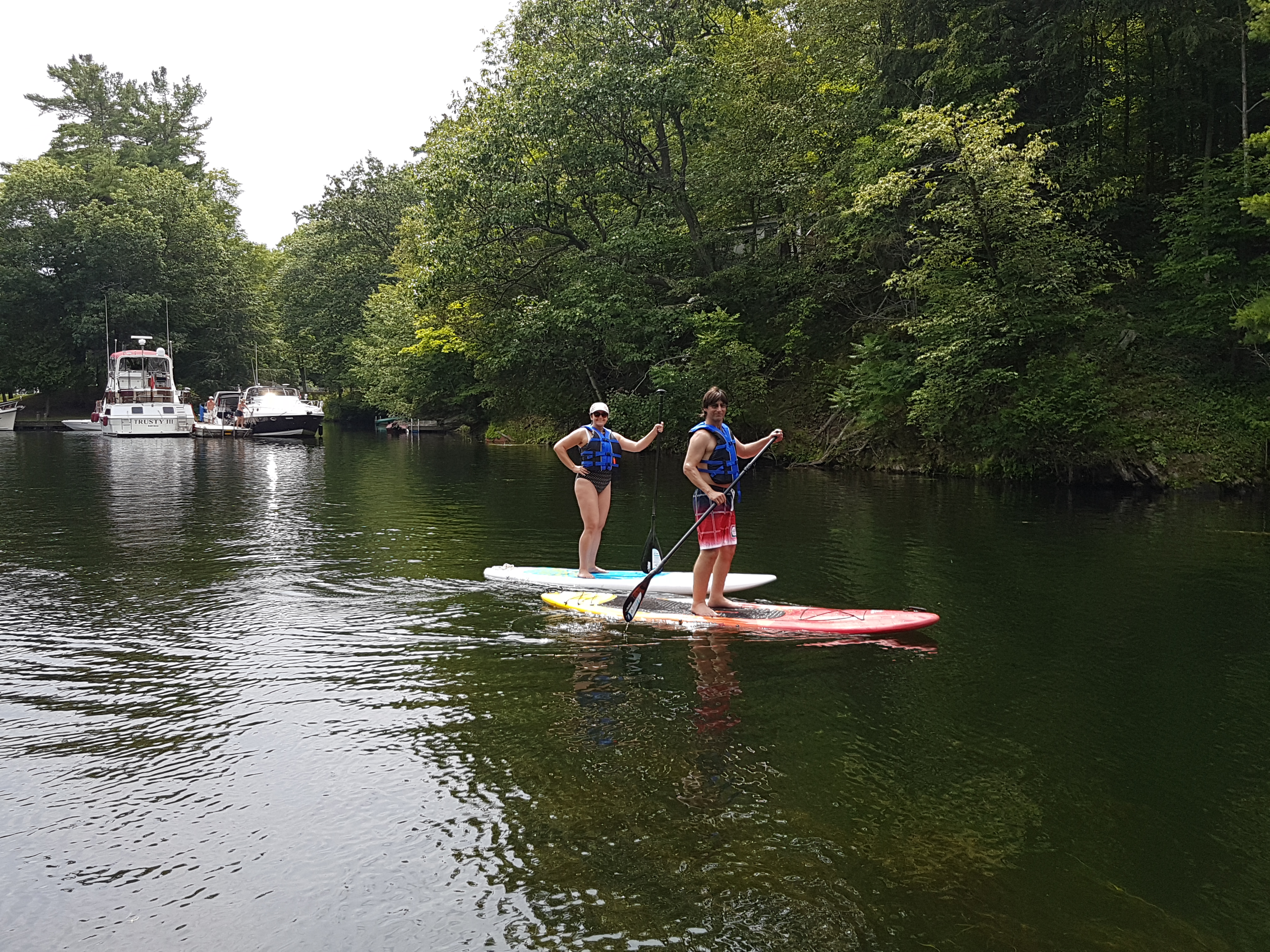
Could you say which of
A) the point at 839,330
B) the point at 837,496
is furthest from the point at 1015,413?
the point at 839,330

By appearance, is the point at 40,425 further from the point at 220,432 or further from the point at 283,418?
the point at 283,418

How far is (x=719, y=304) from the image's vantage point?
28203 mm

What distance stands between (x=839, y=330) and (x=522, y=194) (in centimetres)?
1055

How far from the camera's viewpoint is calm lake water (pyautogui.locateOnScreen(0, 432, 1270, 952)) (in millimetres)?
3820

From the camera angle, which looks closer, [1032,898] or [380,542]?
[1032,898]

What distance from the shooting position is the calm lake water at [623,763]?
382 cm

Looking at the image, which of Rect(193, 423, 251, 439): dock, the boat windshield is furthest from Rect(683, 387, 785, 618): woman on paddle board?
the boat windshield

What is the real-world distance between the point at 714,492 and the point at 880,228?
16.7 meters

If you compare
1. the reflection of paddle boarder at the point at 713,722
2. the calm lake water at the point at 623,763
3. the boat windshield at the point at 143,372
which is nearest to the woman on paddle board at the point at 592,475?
the calm lake water at the point at 623,763

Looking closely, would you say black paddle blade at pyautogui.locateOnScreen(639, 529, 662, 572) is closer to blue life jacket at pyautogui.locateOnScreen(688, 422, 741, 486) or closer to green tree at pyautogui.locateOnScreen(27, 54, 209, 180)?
blue life jacket at pyautogui.locateOnScreen(688, 422, 741, 486)

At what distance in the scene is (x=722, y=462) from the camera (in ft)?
28.0

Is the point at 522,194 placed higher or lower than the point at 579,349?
higher

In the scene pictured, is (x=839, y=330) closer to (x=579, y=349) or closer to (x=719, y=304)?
(x=719, y=304)

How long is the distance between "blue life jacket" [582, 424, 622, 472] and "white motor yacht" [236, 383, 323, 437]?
118ft
